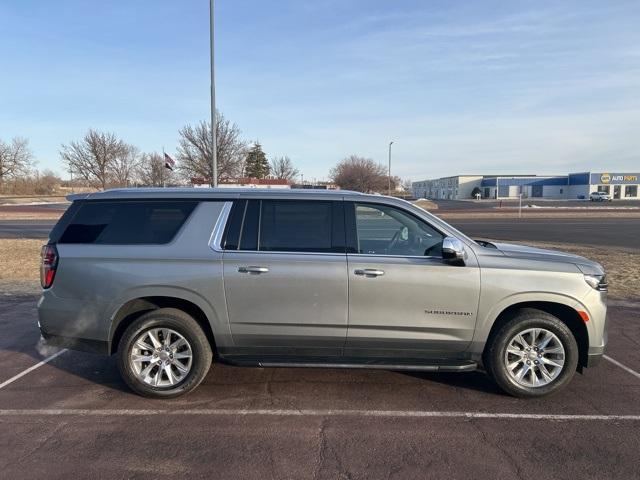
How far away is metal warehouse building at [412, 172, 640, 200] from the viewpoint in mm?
96375

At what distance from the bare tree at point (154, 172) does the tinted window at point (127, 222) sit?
32.1 metres

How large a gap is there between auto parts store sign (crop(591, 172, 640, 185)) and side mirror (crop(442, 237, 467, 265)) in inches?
4323

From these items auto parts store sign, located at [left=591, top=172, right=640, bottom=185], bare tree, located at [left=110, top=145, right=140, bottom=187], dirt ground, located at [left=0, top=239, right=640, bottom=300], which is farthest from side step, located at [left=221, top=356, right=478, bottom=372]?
auto parts store sign, located at [left=591, top=172, right=640, bottom=185]

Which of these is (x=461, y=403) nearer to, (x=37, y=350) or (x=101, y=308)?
(x=101, y=308)

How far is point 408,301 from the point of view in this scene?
3.94m

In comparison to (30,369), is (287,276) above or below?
above

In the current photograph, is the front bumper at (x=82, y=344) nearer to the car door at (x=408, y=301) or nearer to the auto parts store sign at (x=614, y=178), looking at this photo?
the car door at (x=408, y=301)


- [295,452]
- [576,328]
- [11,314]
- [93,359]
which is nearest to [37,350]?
[93,359]

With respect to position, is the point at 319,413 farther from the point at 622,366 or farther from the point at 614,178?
the point at 614,178

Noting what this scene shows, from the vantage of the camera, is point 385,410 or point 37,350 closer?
point 385,410

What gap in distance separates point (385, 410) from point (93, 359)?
339 centimetres

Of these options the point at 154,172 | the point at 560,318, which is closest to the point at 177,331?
the point at 560,318

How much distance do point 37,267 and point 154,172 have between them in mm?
34644

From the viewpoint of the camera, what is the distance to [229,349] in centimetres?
412
